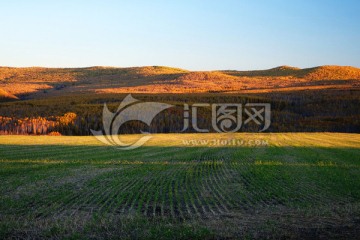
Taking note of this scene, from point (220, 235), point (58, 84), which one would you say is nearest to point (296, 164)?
point (220, 235)

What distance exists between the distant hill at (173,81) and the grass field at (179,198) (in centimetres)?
9237

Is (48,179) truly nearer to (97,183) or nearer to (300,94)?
(97,183)

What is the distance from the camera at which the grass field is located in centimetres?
1057

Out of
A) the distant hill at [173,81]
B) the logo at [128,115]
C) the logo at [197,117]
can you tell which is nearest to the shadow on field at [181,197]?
the logo at [128,115]

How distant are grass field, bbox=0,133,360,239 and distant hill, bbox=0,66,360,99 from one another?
3637 inches

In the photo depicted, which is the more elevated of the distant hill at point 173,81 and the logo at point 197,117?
the distant hill at point 173,81

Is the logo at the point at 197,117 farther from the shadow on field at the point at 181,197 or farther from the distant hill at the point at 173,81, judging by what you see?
the distant hill at the point at 173,81

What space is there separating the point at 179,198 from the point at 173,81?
438 feet

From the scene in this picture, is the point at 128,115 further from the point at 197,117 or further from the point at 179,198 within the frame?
the point at 179,198

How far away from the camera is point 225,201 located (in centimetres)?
1409

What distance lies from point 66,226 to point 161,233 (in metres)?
2.40

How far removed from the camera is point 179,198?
14.3 m

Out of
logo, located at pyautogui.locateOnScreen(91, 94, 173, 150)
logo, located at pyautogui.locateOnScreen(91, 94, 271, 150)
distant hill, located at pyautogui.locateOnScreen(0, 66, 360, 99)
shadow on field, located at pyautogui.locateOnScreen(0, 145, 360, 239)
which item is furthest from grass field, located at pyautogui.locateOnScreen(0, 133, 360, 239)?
distant hill, located at pyautogui.locateOnScreen(0, 66, 360, 99)

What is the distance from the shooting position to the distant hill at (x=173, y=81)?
121 metres
